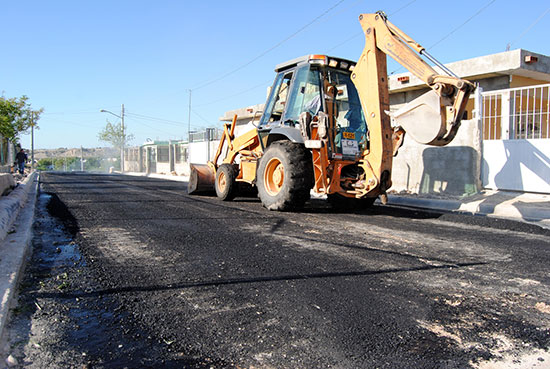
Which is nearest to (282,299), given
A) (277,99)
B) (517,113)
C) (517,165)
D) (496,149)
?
(277,99)

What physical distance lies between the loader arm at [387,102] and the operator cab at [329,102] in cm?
42

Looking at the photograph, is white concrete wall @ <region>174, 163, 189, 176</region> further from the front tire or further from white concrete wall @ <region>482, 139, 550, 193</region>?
white concrete wall @ <region>482, 139, 550, 193</region>

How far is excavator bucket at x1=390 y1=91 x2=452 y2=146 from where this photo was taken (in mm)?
6016

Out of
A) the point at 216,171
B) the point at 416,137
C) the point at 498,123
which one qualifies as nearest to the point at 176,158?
the point at 216,171

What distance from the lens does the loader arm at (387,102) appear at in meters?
6.00

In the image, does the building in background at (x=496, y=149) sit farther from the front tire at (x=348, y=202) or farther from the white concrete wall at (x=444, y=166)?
the front tire at (x=348, y=202)

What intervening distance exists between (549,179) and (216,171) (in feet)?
25.0

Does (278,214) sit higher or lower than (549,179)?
lower

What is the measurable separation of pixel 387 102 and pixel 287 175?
2.08m

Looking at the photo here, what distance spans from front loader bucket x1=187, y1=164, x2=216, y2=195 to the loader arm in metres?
4.86

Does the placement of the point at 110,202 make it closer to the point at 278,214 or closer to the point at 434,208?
the point at 278,214

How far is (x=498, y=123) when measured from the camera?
10.1 m

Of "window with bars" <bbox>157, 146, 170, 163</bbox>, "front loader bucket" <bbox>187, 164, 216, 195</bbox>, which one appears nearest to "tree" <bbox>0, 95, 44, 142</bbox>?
"window with bars" <bbox>157, 146, 170, 163</bbox>

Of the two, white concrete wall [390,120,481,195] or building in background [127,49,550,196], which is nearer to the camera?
building in background [127,49,550,196]
